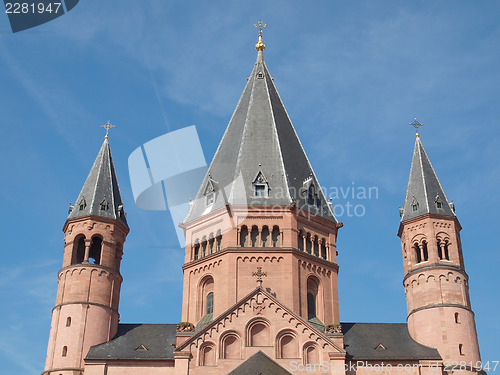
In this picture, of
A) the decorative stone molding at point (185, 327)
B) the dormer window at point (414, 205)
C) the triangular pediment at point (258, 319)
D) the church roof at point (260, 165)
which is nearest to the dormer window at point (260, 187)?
the church roof at point (260, 165)

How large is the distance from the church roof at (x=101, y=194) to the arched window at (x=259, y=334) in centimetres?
1484

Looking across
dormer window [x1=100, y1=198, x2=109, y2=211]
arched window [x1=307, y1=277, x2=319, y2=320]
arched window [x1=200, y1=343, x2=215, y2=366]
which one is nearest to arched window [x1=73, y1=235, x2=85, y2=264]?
dormer window [x1=100, y1=198, x2=109, y2=211]

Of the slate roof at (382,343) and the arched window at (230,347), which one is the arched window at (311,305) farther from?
the arched window at (230,347)

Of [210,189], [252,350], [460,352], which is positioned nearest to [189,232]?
[210,189]

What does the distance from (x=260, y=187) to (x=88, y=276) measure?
1412 centimetres

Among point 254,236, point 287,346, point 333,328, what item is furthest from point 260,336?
point 254,236

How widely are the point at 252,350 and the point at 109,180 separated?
19713 millimetres

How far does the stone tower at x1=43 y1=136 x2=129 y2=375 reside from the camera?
49812 millimetres

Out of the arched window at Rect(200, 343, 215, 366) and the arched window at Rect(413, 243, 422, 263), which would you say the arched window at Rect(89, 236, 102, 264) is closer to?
the arched window at Rect(200, 343, 215, 366)

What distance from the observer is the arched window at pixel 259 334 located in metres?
46.7

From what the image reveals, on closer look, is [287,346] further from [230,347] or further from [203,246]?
[203,246]

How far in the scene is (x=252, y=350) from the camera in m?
46.3

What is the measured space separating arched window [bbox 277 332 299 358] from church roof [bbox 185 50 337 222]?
10673mm

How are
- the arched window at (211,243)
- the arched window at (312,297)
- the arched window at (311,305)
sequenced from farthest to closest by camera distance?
the arched window at (211,243) < the arched window at (312,297) < the arched window at (311,305)
